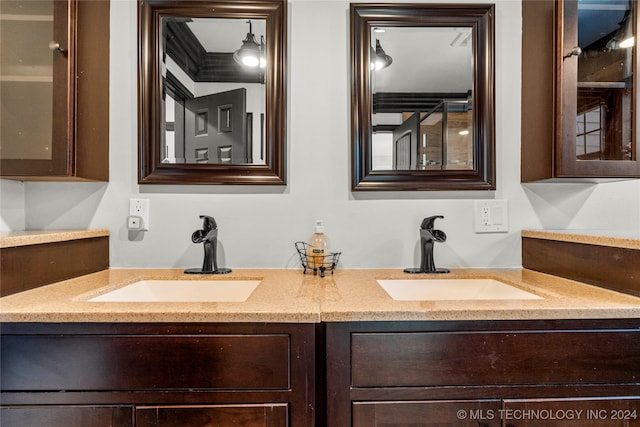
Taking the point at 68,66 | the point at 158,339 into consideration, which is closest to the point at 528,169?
the point at 158,339

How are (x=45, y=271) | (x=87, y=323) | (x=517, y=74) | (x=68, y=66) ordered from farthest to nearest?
(x=517, y=74)
(x=68, y=66)
(x=45, y=271)
(x=87, y=323)

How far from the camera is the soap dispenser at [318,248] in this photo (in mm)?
1290

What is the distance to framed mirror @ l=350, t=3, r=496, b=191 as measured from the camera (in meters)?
1.36

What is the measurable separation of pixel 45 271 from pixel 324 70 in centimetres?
121

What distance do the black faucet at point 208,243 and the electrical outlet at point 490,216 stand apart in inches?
40.4

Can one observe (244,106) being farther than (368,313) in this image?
Yes

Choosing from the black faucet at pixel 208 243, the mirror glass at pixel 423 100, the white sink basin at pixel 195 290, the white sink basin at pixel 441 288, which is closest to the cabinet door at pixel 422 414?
the white sink basin at pixel 441 288

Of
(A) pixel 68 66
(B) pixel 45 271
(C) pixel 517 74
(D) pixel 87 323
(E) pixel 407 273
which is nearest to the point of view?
(D) pixel 87 323

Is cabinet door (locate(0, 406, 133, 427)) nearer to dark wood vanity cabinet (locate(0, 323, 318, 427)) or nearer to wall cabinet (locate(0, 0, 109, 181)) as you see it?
dark wood vanity cabinet (locate(0, 323, 318, 427))

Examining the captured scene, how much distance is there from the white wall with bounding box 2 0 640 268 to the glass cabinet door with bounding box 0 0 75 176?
196mm

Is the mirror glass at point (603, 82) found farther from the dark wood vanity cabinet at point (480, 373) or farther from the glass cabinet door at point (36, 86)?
the glass cabinet door at point (36, 86)

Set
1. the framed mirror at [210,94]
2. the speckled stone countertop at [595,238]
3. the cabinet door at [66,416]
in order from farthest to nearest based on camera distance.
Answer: the framed mirror at [210,94], the speckled stone countertop at [595,238], the cabinet door at [66,416]

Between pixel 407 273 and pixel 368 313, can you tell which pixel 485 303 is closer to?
pixel 368 313

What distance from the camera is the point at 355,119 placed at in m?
1.36
